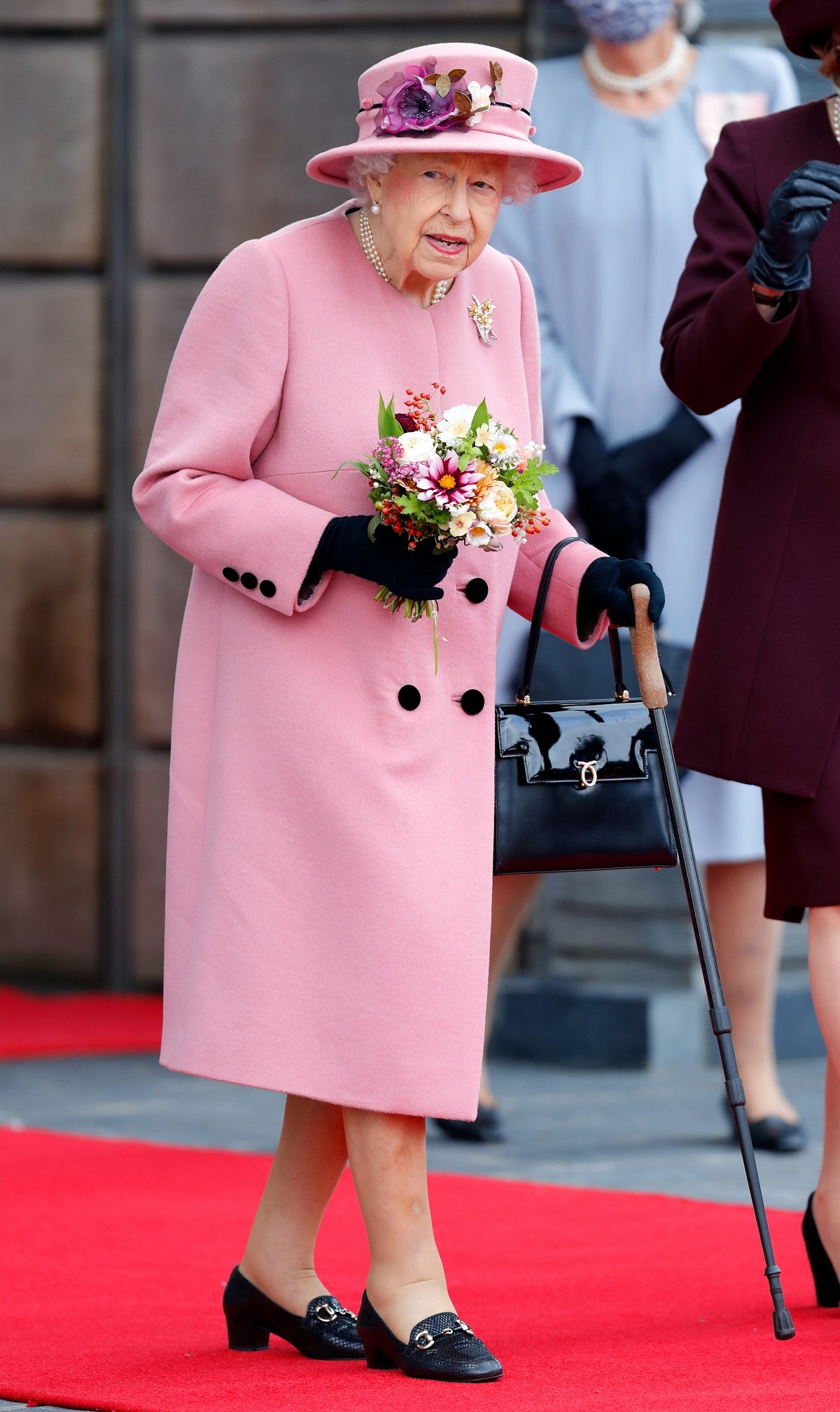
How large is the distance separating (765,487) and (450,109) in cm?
72

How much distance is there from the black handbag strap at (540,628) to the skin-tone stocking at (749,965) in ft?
5.71

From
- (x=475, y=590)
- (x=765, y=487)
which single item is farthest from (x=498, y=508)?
(x=765, y=487)

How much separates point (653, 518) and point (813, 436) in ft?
5.85

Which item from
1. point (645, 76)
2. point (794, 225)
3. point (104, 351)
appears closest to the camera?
point (794, 225)

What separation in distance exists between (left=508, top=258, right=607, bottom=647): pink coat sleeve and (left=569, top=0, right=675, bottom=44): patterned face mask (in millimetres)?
2053

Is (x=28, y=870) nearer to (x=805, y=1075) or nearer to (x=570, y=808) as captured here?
(x=805, y=1075)

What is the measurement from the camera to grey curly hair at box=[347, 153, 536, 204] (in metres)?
3.08

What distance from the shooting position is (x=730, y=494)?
3.45 meters

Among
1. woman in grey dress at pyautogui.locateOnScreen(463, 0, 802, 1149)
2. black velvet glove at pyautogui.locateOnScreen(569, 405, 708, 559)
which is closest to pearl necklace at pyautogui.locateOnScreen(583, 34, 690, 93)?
woman in grey dress at pyautogui.locateOnScreen(463, 0, 802, 1149)

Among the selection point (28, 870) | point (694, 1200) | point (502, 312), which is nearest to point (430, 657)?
point (502, 312)

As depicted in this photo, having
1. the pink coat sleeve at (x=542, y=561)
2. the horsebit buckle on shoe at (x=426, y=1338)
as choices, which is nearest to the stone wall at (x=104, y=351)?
the pink coat sleeve at (x=542, y=561)

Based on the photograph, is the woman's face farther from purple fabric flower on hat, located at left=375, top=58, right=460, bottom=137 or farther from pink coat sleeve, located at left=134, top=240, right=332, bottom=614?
pink coat sleeve, located at left=134, top=240, right=332, bottom=614

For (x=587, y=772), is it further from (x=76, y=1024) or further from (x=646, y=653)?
(x=76, y=1024)

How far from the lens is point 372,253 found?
3154mm
